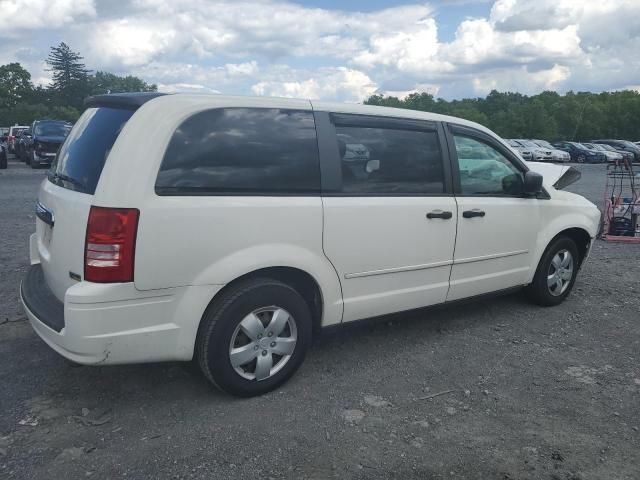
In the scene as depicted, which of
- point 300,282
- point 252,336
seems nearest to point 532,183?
point 300,282

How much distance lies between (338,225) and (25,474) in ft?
6.93

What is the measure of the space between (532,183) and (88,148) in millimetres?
3360

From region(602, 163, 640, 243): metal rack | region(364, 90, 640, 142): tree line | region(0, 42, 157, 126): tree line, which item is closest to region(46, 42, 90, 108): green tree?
region(0, 42, 157, 126): tree line

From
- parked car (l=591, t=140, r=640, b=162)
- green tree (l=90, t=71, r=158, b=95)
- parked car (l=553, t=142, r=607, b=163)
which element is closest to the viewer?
parked car (l=553, t=142, r=607, b=163)

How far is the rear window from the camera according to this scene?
3.01m

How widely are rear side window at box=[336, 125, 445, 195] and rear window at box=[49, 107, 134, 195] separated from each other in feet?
4.49

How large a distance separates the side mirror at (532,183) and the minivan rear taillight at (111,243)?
3.17 meters

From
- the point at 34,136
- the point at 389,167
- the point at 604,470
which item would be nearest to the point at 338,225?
the point at 389,167

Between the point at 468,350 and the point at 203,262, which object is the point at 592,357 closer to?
the point at 468,350

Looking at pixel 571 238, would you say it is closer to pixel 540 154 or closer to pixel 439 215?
pixel 439 215

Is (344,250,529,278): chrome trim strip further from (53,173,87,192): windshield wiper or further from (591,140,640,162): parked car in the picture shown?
(591,140,640,162): parked car

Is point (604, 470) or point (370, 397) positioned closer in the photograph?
point (604, 470)

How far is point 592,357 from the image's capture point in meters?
4.17

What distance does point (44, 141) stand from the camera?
19906 mm
